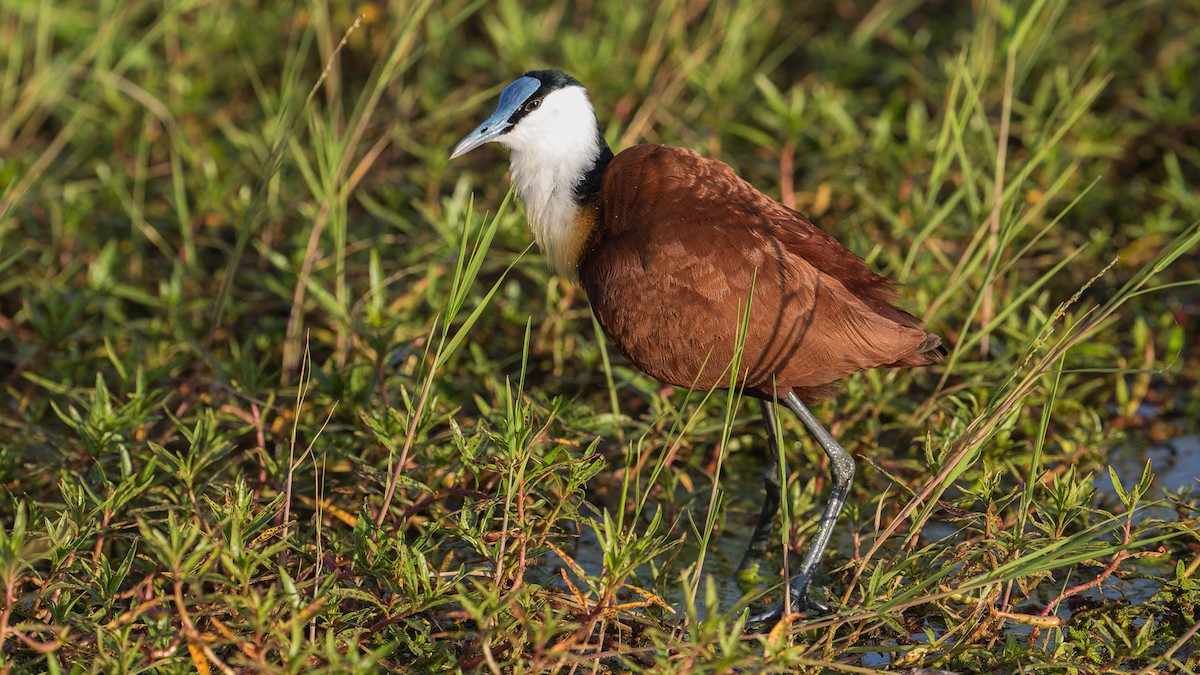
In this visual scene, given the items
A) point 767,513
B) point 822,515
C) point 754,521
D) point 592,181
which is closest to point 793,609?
point 822,515

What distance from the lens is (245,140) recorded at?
18.0 ft

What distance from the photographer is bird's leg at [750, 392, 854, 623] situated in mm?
3607

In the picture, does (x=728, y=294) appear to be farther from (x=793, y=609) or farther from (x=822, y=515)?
(x=793, y=609)

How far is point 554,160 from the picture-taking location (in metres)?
3.95

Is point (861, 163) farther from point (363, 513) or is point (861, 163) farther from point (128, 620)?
point (128, 620)

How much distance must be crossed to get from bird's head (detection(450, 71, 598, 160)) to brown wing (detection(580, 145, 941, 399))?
0.99 ft

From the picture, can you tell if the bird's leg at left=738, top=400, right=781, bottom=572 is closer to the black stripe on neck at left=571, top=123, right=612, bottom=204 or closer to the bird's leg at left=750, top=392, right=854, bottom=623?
the bird's leg at left=750, top=392, right=854, bottom=623

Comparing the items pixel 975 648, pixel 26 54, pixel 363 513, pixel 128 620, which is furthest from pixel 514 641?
pixel 26 54

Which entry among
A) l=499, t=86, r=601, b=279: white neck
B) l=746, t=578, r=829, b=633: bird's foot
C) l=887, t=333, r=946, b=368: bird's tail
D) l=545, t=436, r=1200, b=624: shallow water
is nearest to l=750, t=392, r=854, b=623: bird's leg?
l=746, t=578, r=829, b=633: bird's foot

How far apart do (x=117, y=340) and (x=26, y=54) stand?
2.17 meters

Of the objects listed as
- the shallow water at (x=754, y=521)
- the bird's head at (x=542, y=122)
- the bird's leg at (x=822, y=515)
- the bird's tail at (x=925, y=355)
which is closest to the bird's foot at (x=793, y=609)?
the bird's leg at (x=822, y=515)

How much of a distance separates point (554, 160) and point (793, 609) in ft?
4.76

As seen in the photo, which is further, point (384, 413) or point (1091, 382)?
point (1091, 382)

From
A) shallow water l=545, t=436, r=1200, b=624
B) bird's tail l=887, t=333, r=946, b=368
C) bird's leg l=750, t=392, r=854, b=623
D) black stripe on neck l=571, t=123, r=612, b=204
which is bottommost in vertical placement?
→ shallow water l=545, t=436, r=1200, b=624
